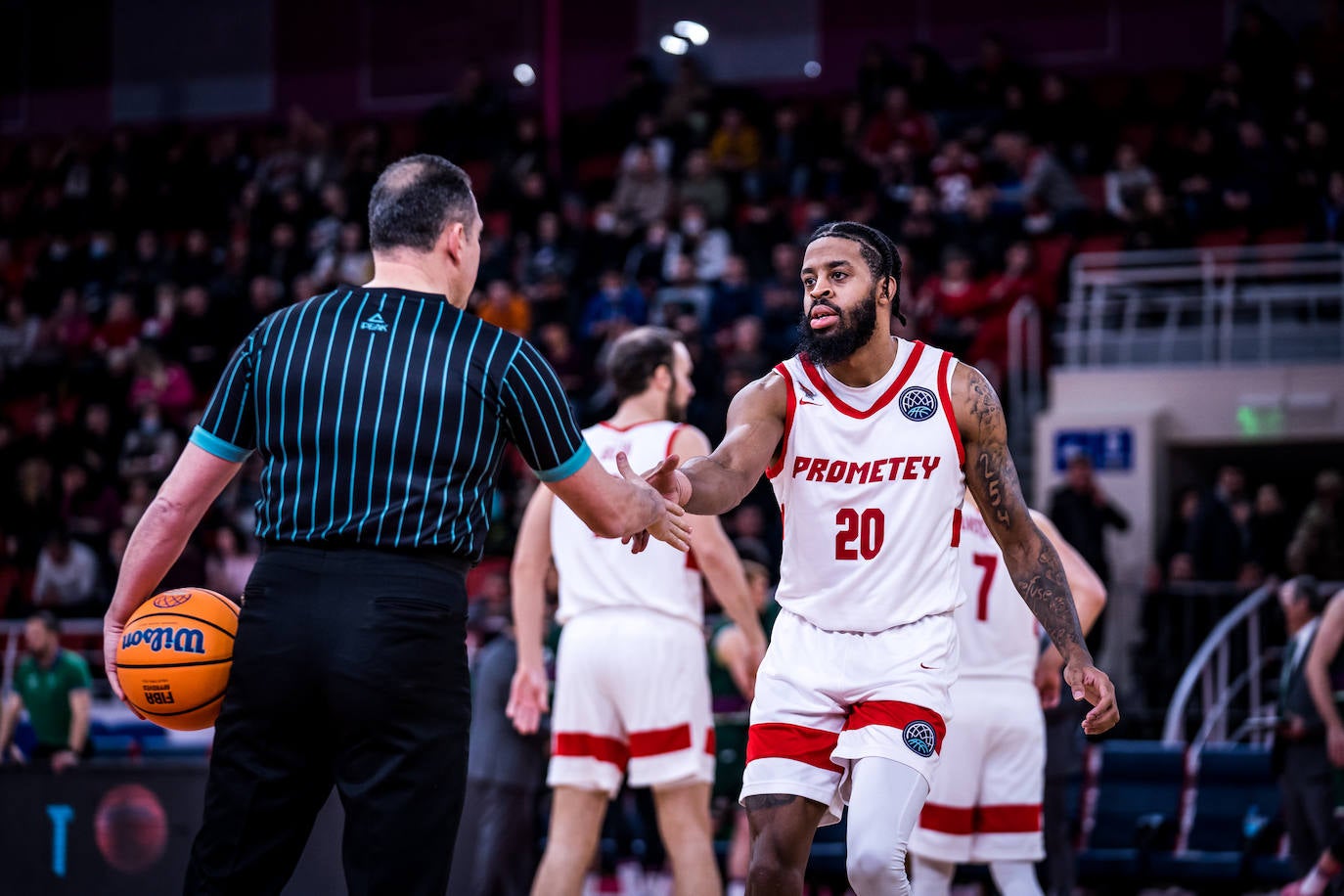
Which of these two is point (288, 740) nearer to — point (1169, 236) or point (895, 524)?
point (895, 524)

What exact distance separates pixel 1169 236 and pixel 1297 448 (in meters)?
2.44

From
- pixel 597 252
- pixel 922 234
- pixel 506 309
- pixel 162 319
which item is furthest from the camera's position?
pixel 162 319

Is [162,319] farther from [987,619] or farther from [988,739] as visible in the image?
[988,739]

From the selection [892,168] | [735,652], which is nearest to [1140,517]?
[892,168]

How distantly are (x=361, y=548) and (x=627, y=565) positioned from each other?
9.64 feet

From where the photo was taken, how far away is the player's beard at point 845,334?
5090 mm

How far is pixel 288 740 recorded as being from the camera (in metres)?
3.88

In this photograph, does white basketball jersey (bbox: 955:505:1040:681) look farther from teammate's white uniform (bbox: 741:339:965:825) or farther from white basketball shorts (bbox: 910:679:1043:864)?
teammate's white uniform (bbox: 741:339:965:825)

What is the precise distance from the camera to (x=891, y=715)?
4.79 metres

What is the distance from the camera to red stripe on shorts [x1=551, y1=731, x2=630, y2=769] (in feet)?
21.8

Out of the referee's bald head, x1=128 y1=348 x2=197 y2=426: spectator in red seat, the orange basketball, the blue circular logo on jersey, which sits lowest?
the orange basketball

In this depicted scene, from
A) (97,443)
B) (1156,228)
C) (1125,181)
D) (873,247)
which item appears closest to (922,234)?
(1156,228)

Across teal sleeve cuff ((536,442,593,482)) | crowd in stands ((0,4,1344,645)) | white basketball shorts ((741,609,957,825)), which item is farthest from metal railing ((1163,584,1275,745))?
teal sleeve cuff ((536,442,593,482))

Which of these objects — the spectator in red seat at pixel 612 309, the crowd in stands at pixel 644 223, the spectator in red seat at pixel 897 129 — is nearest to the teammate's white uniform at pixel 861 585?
the crowd in stands at pixel 644 223
